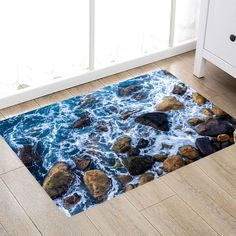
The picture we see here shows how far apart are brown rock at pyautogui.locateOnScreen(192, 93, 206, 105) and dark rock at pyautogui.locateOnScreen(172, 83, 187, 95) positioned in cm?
6

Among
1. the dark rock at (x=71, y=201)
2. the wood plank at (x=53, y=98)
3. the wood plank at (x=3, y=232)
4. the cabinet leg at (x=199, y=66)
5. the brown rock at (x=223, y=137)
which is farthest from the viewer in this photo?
the cabinet leg at (x=199, y=66)

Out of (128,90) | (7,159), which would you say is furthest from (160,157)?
(7,159)

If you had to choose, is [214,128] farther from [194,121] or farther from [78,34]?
[78,34]

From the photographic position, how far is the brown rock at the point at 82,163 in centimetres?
209

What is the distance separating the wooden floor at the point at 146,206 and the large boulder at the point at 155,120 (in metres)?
0.27

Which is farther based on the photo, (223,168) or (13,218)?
(223,168)

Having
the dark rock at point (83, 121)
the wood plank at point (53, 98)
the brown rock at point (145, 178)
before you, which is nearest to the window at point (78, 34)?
the wood plank at point (53, 98)

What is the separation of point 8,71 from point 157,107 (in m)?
0.69

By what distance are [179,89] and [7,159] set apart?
36.0 inches

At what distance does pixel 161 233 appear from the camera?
1.80 metres

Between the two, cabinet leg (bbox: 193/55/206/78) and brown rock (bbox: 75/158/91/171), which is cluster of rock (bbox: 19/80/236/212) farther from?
cabinet leg (bbox: 193/55/206/78)

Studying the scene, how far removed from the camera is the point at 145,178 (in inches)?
80.3

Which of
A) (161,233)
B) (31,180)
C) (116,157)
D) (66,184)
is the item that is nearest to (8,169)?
(31,180)

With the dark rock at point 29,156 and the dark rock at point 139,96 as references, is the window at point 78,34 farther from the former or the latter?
the dark rock at point 29,156
